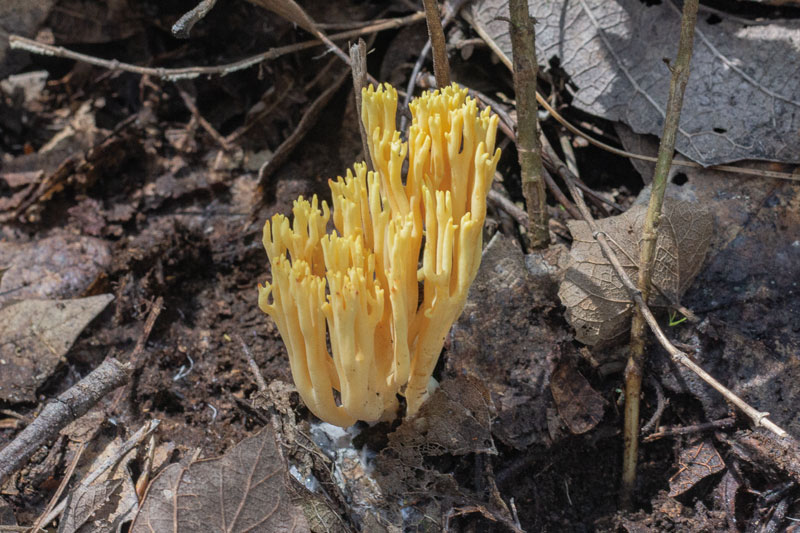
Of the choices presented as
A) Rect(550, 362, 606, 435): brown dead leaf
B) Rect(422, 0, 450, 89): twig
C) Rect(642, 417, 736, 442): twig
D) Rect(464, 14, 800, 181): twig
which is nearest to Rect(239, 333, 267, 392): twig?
Rect(550, 362, 606, 435): brown dead leaf

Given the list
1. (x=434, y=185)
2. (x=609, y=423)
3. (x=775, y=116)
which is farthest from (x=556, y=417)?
(x=775, y=116)

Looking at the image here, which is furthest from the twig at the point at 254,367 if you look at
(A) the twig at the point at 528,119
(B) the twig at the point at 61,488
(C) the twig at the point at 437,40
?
(C) the twig at the point at 437,40

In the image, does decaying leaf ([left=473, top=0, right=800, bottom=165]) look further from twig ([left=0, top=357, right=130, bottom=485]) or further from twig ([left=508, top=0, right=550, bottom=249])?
twig ([left=0, top=357, right=130, bottom=485])

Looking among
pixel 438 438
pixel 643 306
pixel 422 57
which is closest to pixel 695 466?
pixel 643 306

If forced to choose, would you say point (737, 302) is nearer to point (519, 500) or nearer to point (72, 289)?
point (519, 500)

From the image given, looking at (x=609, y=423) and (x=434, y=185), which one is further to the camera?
(x=609, y=423)
